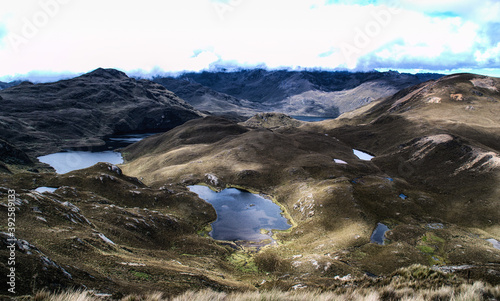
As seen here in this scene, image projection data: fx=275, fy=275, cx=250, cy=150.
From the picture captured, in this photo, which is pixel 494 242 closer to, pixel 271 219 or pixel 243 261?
pixel 271 219

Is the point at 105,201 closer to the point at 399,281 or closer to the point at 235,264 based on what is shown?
the point at 235,264

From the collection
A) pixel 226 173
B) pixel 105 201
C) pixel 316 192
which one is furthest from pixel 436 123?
pixel 105 201

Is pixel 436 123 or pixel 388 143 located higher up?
pixel 436 123

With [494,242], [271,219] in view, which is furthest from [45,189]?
[494,242]

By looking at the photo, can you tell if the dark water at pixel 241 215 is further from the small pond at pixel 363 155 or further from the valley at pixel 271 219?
the small pond at pixel 363 155

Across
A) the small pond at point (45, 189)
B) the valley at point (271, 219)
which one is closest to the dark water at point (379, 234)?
the valley at point (271, 219)

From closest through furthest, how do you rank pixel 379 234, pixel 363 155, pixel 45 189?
1. pixel 379 234
2. pixel 45 189
3. pixel 363 155

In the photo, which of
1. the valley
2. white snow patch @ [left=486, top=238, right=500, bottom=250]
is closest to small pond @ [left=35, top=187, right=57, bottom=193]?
the valley
